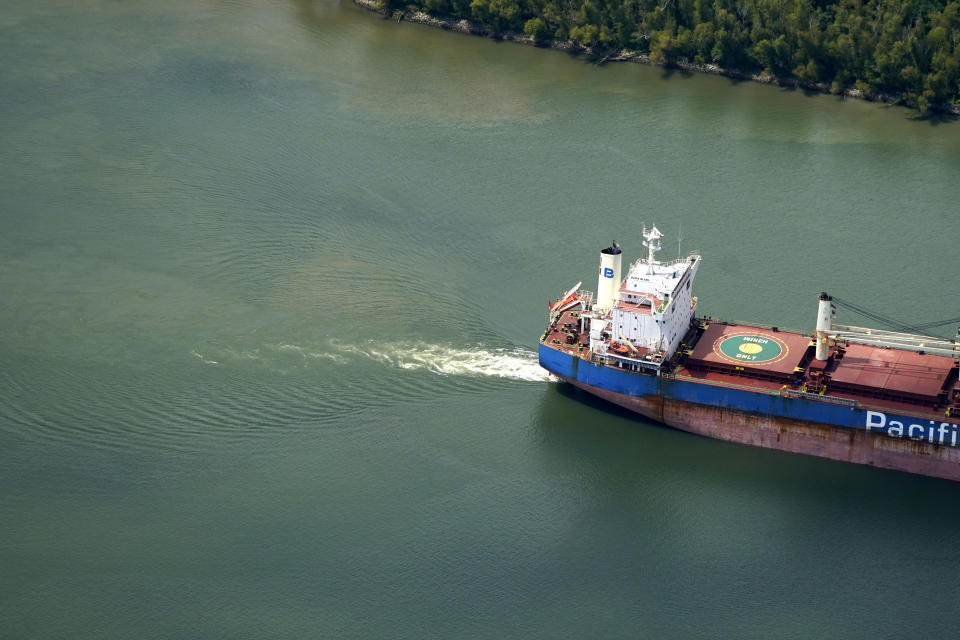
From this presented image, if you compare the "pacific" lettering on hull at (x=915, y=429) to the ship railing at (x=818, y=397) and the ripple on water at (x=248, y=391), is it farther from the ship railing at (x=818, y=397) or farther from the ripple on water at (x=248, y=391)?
the ripple on water at (x=248, y=391)

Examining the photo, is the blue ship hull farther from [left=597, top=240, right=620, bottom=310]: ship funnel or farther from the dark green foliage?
the dark green foliage

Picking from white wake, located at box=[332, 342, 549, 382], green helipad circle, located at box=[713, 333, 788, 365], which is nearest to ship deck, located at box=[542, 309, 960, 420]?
green helipad circle, located at box=[713, 333, 788, 365]

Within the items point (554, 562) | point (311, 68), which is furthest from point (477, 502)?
point (311, 68)

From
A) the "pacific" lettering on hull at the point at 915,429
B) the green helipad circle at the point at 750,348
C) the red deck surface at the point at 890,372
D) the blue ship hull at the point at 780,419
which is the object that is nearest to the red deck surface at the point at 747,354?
the green helipad circle at the point at 750,348

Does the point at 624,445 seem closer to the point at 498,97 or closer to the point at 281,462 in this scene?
the point at 281,462

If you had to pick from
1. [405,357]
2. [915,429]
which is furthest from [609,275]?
[915,429]

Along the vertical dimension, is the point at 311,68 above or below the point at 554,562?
above
